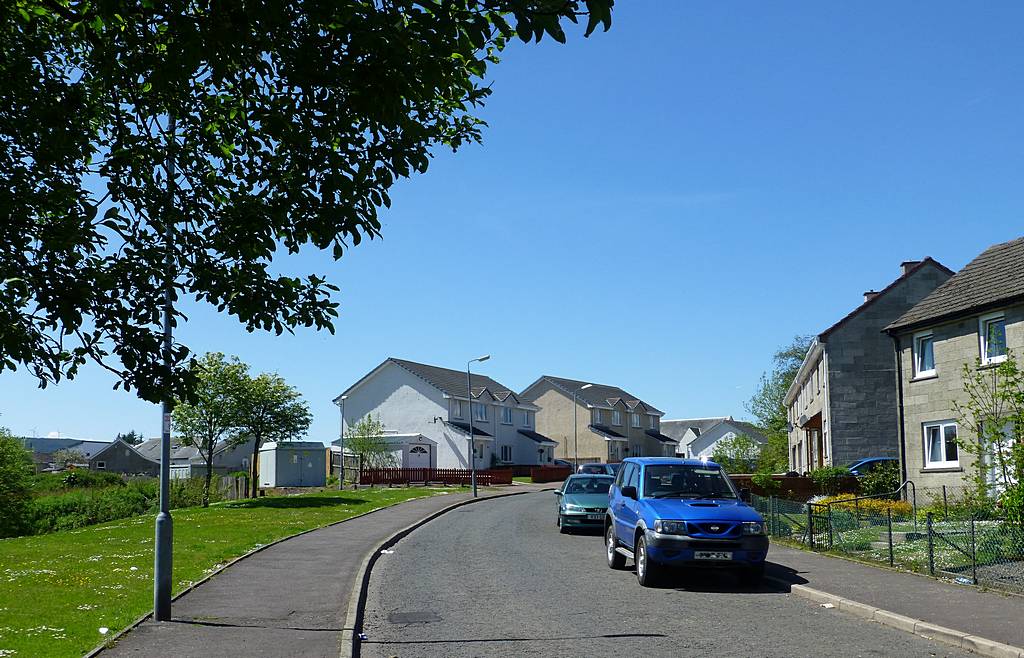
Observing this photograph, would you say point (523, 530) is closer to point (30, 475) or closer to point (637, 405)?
point (30, 475)

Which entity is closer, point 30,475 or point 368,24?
point 368,24

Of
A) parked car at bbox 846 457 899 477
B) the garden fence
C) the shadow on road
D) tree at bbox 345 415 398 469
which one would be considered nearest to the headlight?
the garden fence

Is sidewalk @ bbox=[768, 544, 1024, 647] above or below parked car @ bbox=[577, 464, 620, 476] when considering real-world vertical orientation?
below

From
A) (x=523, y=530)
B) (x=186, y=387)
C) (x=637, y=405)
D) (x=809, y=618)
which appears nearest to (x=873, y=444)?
(x=523, y=530)

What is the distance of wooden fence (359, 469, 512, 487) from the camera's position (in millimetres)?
57750

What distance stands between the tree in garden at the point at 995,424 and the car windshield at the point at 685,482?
17.1 feet

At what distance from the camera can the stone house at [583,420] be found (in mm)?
87438

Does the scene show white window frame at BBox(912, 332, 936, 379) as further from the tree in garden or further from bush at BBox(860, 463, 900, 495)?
bush at BBox(860, 463, 900, 495)

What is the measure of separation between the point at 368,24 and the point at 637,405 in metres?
96.4

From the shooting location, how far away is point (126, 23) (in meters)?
7.12

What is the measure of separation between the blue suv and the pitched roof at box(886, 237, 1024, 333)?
1160 cm

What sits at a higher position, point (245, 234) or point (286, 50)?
point (286, 50)

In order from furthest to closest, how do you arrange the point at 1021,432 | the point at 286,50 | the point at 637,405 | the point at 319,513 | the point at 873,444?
the point at 637,405 < the point at 873,444 < the point at 319,513 < the point at 1021,432 < the point at 286,50

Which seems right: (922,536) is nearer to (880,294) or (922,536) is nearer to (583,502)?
(583,502)
